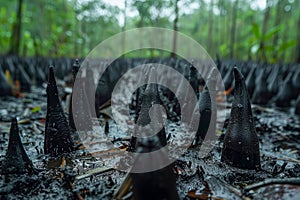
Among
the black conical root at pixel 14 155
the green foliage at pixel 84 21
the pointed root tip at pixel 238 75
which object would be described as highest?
the green foliage at pixel 84 21

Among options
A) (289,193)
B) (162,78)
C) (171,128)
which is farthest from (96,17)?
(289,193)

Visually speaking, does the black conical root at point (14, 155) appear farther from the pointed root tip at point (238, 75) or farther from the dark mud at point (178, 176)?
the pointed root tip at point (238, 75)

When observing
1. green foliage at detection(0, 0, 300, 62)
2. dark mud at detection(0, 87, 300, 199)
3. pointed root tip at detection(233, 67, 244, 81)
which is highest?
green foliage at detection(0, 0, 300, 62)

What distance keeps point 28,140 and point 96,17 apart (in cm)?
2077

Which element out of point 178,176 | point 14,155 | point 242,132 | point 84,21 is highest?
point 84,21

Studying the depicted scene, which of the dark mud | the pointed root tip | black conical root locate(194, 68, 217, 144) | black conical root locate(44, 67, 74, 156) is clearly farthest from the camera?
black conical root locate(194, 68, 217, 144)

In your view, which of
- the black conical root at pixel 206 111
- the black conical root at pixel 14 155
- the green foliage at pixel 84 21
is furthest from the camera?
the green foliage at pixel 84 21

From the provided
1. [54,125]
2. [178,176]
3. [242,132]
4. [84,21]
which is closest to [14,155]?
[54,125]

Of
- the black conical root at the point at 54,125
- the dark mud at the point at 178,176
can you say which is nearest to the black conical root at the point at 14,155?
the dark mud at the point at 178,176

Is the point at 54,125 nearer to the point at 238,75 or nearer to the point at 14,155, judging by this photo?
the point at 14,155

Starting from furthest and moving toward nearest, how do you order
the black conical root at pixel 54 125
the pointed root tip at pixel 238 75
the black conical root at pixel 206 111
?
the black conical root at pixel 206 111 < the black conical root at pixel 54 125 < the pointed root tip at pixel 238 75

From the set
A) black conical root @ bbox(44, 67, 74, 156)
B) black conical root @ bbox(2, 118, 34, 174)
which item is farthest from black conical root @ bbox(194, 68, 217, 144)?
black conical root @ bbox(2, 118, 34, 174)

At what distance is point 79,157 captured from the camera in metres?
1.97

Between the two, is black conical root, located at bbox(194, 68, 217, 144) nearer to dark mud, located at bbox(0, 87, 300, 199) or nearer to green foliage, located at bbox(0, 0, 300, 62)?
dark mud, located at bbox(0, 87, 300, 199)
